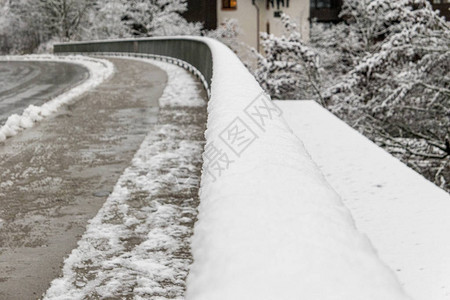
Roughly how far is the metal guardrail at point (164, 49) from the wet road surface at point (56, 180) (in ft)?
12.3

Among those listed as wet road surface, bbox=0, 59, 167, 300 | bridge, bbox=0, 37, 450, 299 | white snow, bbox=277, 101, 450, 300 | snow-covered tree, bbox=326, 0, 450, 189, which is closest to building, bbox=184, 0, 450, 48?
snow-covered tree, bbox=326, 0, 450, 189

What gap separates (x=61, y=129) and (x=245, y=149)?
741 centimetres

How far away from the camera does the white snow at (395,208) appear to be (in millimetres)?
3494

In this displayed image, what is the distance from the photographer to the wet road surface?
4.39 meters

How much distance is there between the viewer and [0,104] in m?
15.0

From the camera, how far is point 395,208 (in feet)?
15.2

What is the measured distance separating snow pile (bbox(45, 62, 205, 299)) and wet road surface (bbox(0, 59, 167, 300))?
5.5 inches

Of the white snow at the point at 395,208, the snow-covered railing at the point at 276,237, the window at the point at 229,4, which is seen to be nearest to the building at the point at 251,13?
the window at the point at 229,4

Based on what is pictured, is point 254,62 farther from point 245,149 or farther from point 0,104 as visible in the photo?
point 245,149

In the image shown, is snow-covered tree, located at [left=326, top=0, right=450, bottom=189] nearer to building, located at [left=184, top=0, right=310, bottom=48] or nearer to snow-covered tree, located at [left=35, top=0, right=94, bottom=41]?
building, located at [left=184, top=0, right=310, bottom=48]

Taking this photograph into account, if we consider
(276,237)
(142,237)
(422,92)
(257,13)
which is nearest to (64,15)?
(257,13)

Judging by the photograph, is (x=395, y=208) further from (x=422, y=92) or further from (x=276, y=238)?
(x=422, y=92)

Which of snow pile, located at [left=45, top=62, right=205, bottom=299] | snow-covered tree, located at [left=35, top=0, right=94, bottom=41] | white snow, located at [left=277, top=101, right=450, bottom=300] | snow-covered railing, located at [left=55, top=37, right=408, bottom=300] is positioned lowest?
snow-covered tree, located at [left=35, top=0, right=94, bottom=41]

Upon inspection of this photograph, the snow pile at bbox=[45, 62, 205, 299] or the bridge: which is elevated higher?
the bridge
